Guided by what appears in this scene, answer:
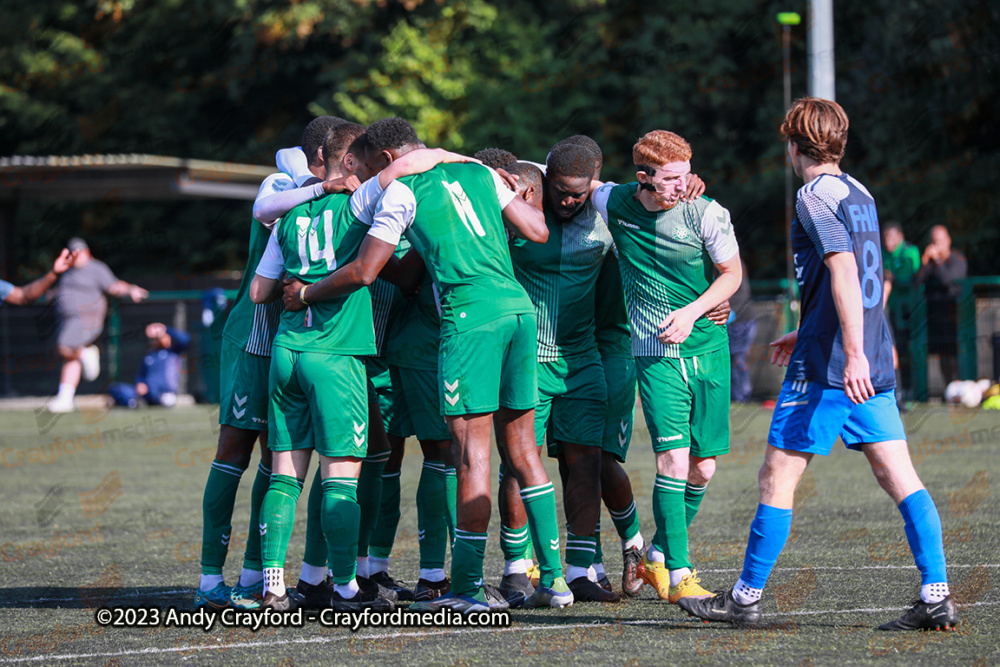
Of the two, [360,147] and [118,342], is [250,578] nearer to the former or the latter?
[360,147]

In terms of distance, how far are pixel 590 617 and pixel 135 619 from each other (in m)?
2.00

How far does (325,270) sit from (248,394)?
2.50ft

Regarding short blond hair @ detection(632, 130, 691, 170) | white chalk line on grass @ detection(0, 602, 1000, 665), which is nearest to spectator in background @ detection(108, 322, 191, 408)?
short blond hair @ detection(632, 130, 691, 170)

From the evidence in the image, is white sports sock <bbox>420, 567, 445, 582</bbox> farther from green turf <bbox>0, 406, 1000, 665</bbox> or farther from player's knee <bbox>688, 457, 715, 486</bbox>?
player's knee <bbox>688, 457, 715, 486</bbox>

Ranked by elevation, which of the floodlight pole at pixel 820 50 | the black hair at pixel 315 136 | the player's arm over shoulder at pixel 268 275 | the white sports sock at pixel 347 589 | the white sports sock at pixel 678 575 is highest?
the floodlight pole at pixel 820 50

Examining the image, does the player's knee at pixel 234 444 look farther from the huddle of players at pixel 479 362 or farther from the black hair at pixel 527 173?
the black hair at pixel 527 173

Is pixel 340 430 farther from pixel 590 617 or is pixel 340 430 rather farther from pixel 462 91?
pixel 462 91

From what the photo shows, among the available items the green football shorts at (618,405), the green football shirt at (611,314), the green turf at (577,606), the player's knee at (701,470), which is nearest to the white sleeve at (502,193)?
the green football shirt at (611,314)

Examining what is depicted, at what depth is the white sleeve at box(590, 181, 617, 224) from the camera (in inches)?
251

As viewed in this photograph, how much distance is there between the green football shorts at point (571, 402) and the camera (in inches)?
253

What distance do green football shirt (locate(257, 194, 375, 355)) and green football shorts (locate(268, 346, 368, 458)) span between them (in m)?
0.06

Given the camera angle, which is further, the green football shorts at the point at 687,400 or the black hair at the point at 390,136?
the green football shorts at the point at 687,400

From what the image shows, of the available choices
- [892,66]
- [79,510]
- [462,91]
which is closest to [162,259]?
[462,91]

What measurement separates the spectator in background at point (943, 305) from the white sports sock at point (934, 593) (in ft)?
43.2
